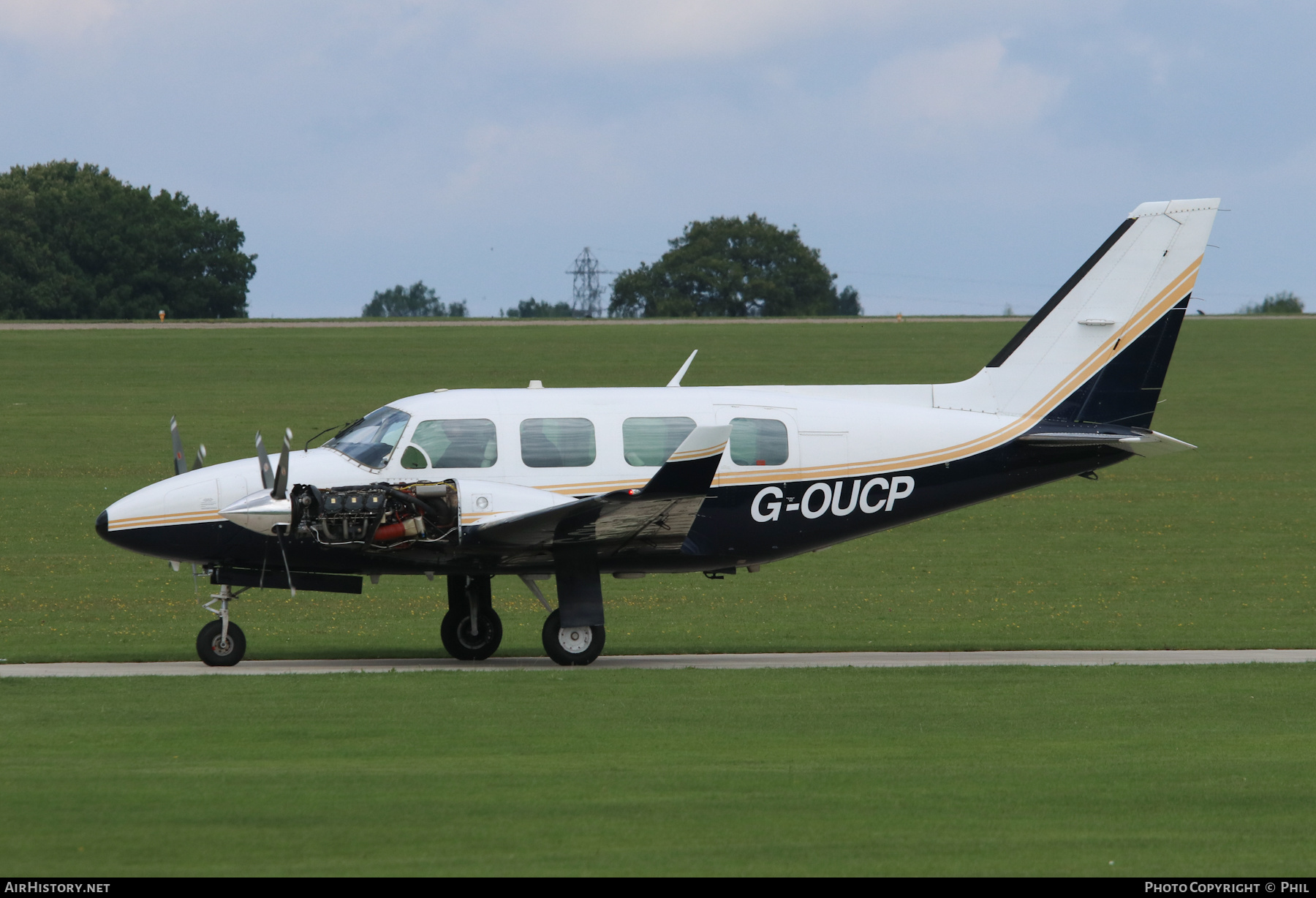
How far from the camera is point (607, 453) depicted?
17.2m

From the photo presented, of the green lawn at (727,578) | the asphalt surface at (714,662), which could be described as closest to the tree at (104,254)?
the green lawn at (727,578)

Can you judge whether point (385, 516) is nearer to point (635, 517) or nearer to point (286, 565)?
point (286, 565)

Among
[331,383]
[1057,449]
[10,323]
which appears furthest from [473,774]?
[10,323]

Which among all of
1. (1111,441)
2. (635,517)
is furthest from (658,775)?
(1111,441)

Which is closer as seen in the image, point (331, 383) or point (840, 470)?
point (840, 470)

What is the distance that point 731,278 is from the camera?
367 feet

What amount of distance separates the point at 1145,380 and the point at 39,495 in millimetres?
25472

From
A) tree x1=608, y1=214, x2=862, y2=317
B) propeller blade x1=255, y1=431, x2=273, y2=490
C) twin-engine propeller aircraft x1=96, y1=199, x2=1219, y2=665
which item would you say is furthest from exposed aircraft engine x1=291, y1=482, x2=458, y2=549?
tree x1=608, y1=214, x2=862, y2=317

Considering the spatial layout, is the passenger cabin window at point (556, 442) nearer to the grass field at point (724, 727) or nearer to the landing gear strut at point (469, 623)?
the landing gear strut at point (469, 623)

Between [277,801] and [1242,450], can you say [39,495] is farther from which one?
[1242,450]

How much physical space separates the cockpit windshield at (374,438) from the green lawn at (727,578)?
318 centimetres

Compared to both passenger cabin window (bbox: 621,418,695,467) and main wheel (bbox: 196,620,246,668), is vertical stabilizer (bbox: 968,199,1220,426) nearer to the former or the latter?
passenger cabin window (bbox: 621,418,695,467)

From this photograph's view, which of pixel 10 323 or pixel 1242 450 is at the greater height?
pixel 10 323

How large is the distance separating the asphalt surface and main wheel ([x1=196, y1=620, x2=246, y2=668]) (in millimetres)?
112
